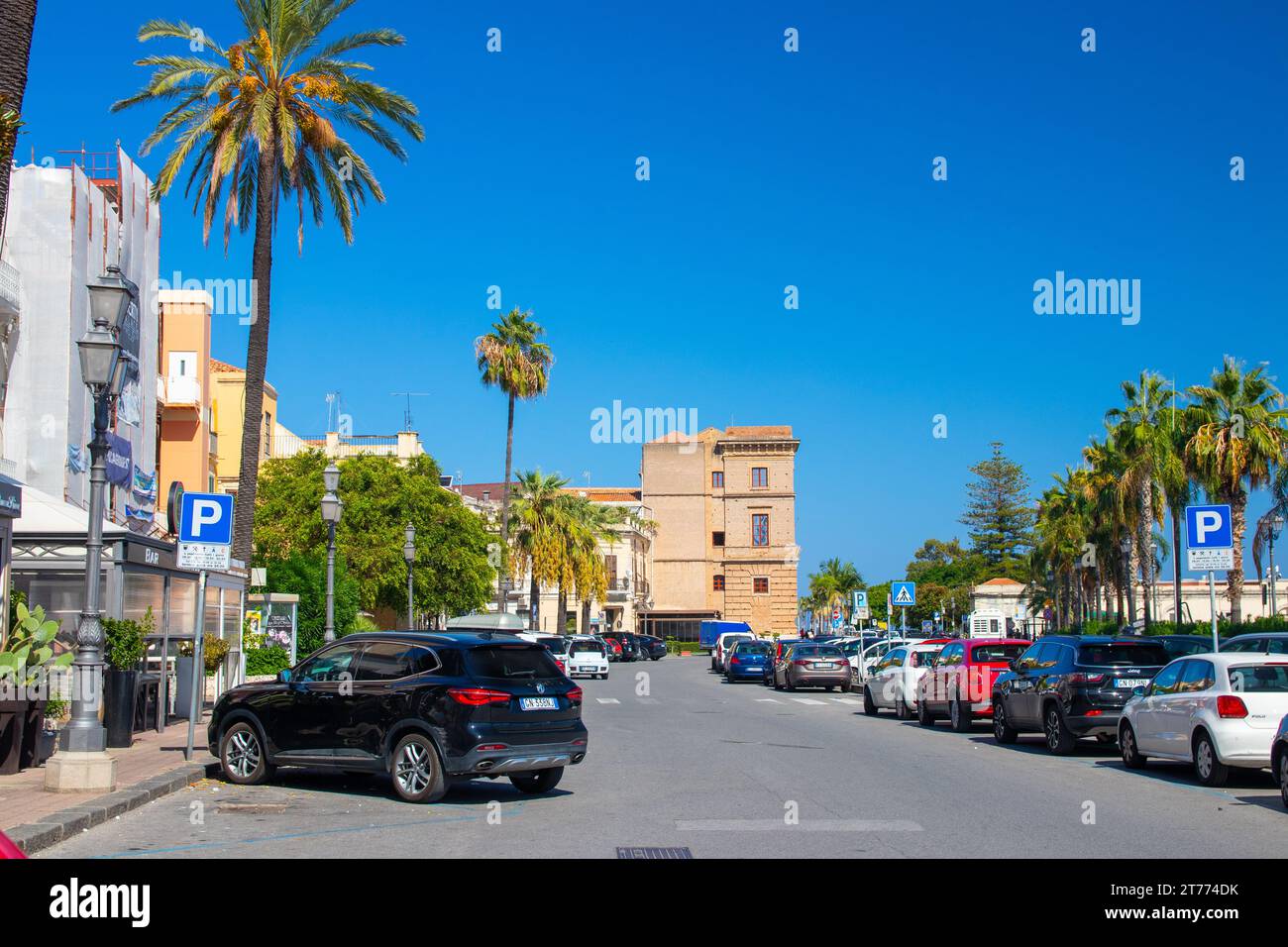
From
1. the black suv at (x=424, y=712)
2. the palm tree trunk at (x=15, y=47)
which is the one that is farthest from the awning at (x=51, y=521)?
the palm tree trunk at (x=15, y=47)

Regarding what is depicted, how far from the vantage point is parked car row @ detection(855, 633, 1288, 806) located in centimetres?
1400

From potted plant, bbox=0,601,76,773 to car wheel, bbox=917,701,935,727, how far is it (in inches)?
617

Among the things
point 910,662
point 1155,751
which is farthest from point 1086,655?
point 910,662

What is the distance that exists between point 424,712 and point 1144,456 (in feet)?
149

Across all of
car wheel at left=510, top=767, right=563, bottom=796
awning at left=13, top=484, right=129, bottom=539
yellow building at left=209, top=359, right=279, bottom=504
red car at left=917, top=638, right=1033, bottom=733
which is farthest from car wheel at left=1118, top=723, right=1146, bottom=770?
yellow building at left=209, top=359, right=279, bottom=504

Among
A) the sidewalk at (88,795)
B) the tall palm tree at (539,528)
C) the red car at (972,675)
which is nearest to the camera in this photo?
the sidewalk at (88,795)

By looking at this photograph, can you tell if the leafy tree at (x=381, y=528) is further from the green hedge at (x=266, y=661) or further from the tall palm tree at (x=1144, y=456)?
the tall palm tree at (x=1144, y=456)

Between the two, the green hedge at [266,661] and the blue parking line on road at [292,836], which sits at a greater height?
the green hedge at [266,661]

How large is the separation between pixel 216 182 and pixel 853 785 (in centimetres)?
1951

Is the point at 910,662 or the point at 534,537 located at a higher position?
the point at 534,537

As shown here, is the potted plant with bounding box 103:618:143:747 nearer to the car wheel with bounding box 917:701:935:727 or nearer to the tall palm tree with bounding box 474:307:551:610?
the car wheel with bounding box 917:701:935:727

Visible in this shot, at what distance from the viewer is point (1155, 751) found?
624 inches

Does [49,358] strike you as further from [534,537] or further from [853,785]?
[534,537]

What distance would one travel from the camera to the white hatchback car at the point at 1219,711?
547 inches
